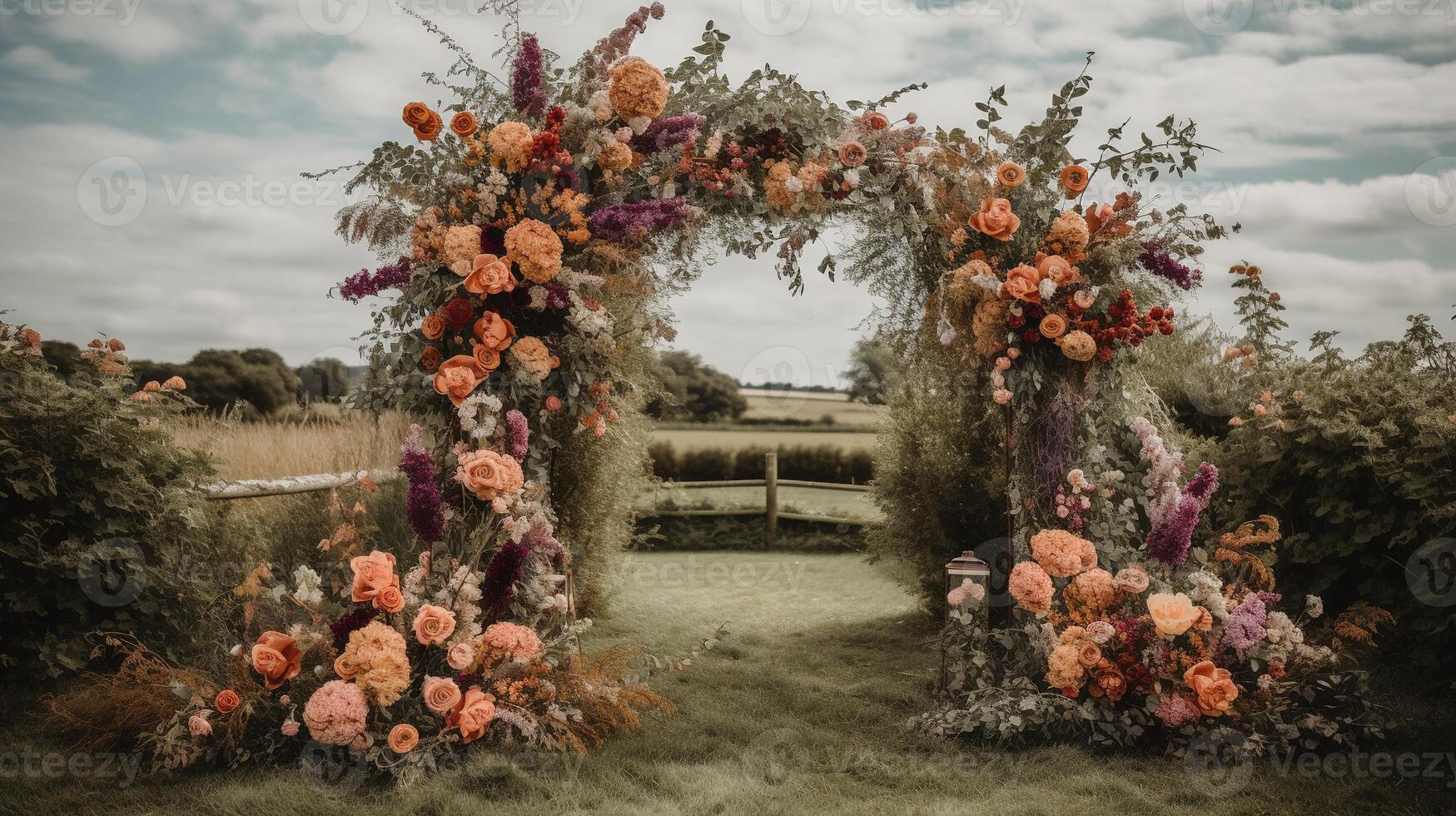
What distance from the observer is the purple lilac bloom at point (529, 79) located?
14.1 feet

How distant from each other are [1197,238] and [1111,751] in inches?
94.4

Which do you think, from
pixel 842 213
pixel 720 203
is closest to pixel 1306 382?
pixel 842 213

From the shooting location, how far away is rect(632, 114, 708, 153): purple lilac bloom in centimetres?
448

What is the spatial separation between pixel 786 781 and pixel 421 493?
6.19ft

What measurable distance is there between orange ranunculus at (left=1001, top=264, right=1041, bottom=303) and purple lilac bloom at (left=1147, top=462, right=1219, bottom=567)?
1.10m

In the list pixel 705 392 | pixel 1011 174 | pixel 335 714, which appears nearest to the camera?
pixel 335 714

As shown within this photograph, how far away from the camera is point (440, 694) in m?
3.73

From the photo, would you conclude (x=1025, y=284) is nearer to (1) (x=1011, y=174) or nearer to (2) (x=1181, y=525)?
(1) (x=1011, y=174)

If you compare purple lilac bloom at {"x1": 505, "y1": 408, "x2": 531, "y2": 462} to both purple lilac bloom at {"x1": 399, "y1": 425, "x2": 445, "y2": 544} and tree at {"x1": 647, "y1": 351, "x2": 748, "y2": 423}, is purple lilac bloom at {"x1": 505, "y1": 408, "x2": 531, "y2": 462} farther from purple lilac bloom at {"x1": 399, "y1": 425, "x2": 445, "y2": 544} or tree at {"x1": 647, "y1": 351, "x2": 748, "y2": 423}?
tree at {"x1": 647, "y1": 351, "x2": 748, "y2": 423}

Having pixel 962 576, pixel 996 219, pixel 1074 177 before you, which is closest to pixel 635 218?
pixel 996 219

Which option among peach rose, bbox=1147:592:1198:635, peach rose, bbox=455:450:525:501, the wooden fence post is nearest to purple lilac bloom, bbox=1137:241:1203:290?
peach rose, bbox=1147:592:1198:635

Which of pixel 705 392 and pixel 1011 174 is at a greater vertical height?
pixel 1011 174

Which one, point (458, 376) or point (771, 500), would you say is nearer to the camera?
point (458, 376)

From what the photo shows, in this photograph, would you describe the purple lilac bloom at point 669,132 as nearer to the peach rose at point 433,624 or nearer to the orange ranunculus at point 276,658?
the peach rose at point 433,624
